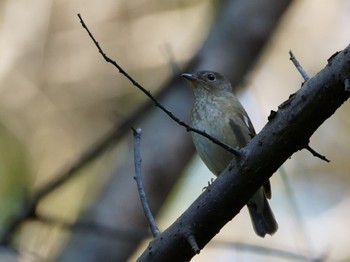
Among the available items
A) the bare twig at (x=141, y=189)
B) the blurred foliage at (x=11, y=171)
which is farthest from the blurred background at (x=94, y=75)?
the bare twig at (x=141, y=189)

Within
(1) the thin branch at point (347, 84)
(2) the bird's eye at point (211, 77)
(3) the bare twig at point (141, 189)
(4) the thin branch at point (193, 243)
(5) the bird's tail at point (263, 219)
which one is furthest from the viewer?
(2) the bird's eye at point (211, 77)

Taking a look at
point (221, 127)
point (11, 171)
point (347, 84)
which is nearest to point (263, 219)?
point (221, 127)

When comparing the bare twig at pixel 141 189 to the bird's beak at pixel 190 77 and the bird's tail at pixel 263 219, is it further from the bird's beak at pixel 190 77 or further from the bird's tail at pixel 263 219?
the bird's tail at pixel 263 219

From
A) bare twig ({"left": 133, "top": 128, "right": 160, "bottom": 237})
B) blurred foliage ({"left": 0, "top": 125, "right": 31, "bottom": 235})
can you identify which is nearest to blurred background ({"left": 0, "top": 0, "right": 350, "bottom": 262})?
blurred foliage ({"left": 0, "top": 125, "right": 31, "bottom": 235})

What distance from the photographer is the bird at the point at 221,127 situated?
5.11 meters

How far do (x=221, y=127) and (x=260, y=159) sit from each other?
78.0 inches

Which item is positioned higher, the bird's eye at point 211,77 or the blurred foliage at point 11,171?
the blurred foliage at point 11,171

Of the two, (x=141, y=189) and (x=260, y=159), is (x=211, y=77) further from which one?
(x=260, y=159)

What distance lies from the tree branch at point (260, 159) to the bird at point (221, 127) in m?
1.48

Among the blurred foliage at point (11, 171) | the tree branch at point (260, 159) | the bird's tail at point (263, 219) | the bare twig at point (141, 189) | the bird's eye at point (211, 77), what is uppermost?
the blurred foliage at point (11, 171)

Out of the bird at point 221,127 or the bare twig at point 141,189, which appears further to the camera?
the bird at point 221,127

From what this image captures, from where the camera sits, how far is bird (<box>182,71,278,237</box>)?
511 cm

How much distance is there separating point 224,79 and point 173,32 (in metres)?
2.76

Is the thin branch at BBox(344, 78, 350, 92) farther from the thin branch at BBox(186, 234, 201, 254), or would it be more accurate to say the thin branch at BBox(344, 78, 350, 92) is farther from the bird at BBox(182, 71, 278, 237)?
the bird at BBox(182, 71, 278, 237)
